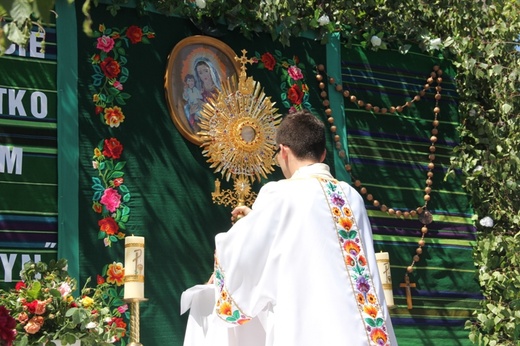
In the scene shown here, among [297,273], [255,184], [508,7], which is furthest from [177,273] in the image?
[508,7]

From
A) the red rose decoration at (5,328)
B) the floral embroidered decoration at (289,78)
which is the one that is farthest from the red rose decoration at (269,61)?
the red rose decoration at (5,328)

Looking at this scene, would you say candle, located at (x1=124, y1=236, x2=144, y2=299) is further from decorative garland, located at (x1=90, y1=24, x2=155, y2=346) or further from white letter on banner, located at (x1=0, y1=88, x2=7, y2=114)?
white letter on banner, located at (x1=0, y1=88, x2=7, y2=114)

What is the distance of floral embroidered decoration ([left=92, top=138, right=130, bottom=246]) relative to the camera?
5859 mm

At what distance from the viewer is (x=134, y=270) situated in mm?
5152

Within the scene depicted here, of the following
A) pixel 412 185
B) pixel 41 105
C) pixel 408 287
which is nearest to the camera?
pixel 41 105

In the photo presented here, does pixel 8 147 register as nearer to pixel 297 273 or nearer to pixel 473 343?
pixel 297 273

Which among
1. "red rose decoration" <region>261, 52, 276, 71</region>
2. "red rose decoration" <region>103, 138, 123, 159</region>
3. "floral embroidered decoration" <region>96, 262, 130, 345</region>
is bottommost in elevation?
"floral embroidered decoration" <region>96, 262, 130, 345</region>

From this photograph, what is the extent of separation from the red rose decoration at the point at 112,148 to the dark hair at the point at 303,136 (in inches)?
61.8

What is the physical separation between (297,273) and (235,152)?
2011mm

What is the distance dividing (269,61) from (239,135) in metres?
0.61

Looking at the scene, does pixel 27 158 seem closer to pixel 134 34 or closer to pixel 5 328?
pixel 134 34

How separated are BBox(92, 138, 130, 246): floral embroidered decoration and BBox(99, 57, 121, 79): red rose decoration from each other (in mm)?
379

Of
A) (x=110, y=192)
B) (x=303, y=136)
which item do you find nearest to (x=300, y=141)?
(x=303, y=136)

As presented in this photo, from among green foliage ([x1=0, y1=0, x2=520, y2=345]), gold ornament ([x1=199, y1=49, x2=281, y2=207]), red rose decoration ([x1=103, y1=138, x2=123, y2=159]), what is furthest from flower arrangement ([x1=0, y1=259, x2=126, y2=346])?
green foliage ([x1=0, y1=0, x2=520, y2=345])
